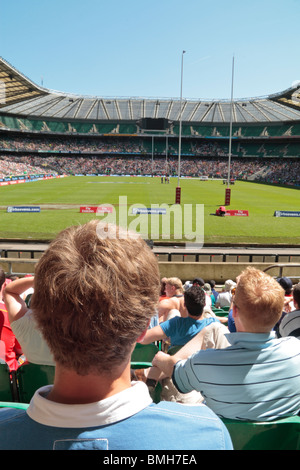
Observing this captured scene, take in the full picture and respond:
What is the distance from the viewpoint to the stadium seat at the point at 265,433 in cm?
217

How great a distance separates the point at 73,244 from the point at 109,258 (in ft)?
0.51

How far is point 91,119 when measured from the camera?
9594 centimetres

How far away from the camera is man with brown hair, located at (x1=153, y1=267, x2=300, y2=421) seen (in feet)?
7.45

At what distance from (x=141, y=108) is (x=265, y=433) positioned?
103619 millimetres

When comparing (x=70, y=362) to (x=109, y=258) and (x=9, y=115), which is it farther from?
(x=9, y=115)

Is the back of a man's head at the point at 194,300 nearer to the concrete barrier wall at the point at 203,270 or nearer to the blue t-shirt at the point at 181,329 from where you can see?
the blue t-shirt at the point at 181,329

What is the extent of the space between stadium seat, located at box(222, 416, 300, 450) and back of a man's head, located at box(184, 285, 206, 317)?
5.29ft

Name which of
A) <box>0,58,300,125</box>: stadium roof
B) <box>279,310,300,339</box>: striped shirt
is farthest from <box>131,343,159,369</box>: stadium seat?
<box>0,58,300,125</box>: stadium roof

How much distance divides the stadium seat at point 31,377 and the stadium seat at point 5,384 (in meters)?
0.10

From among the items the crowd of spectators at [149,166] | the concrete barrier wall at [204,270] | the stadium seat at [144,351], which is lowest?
the concrete barrier wall at [204,270]

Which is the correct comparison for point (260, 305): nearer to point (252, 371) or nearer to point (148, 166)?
point (252, 371)

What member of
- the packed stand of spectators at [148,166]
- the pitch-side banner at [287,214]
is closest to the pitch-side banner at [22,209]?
the pitch-side banner at [287,214]

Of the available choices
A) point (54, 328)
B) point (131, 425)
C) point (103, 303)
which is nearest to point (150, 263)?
point (103, 303)

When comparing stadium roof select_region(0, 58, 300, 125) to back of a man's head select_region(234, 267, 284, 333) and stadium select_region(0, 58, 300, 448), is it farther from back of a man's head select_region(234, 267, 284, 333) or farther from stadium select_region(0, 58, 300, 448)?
back of a man's head select_region(234, 267, 284, 333)
